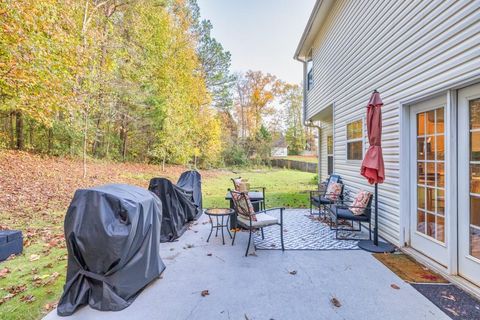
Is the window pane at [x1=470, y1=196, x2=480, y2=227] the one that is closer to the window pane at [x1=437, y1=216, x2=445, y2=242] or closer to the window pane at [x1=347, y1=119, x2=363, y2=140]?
the window pane at [x1=437, y1=216, x2=445, y2=242]

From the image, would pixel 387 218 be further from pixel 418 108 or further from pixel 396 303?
pixel 396 303

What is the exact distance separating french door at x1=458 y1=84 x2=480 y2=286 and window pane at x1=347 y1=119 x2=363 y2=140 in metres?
2.70

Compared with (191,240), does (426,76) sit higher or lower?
higher

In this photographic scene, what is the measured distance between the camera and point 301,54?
34.2 ft

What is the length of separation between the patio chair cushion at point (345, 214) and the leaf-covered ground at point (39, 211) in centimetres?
281

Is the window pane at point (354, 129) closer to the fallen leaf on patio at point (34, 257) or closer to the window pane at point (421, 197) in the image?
the window pane at point (421, 197)

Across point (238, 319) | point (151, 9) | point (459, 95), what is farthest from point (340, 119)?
point (151, 9)

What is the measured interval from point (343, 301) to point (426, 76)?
2.97 m

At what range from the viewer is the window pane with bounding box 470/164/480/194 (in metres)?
2.79

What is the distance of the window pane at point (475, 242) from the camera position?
2.78 meters

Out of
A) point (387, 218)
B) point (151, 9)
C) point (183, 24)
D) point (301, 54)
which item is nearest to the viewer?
point (387, 218)

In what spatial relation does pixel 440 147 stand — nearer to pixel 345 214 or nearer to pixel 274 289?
pixel 345 214

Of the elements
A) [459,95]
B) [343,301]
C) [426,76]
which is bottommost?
[343,301]

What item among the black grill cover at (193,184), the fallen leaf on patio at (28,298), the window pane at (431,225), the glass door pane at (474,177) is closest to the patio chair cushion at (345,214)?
the window pane at (431,225)
